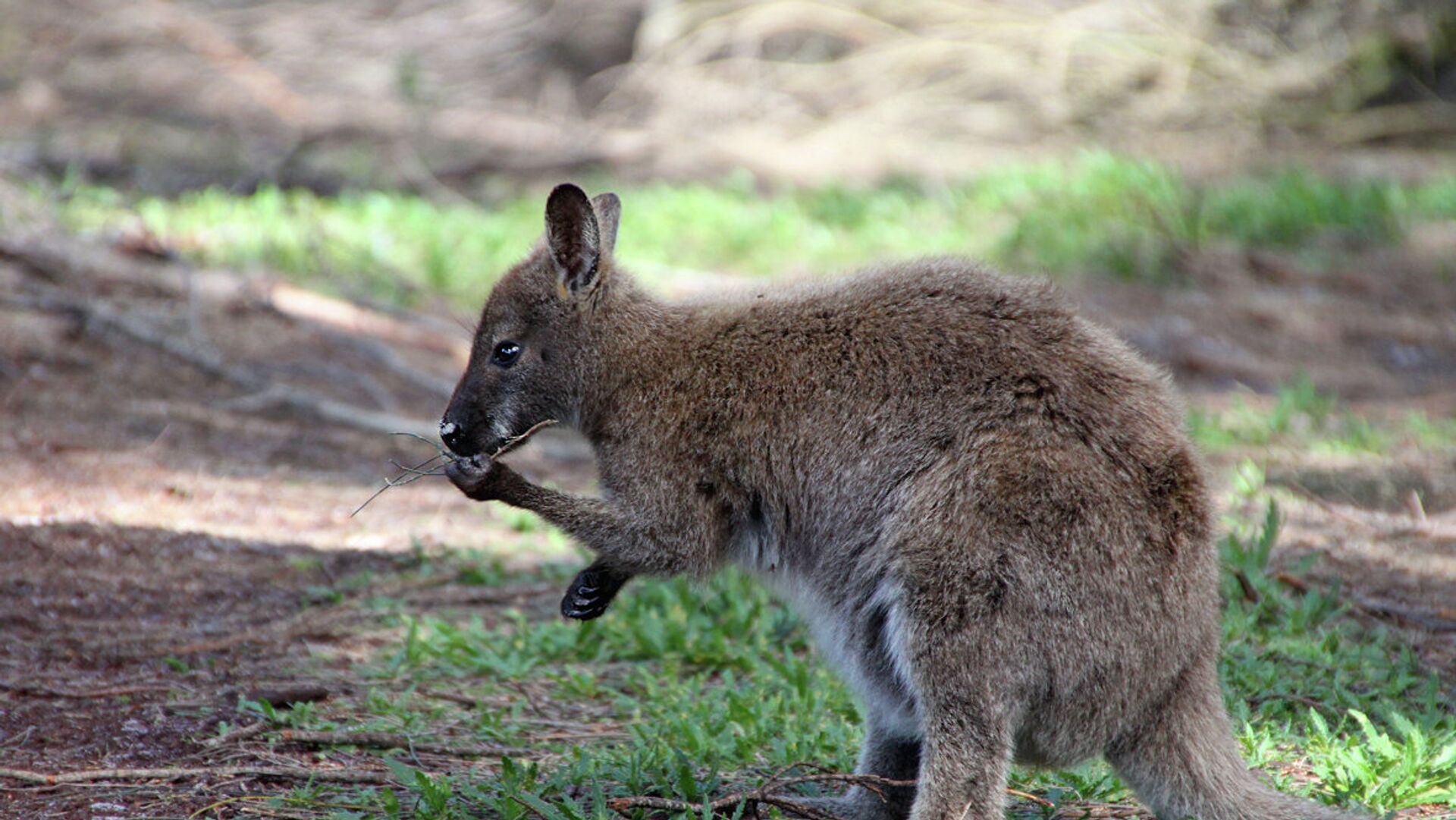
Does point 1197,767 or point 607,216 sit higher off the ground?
point 607,216

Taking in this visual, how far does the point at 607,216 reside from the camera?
171 inches

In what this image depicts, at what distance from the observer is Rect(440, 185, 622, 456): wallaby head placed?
405 cm

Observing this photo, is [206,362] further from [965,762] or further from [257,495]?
[965,762]

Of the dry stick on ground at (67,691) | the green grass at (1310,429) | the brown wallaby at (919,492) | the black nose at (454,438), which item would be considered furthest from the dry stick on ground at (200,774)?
the green grass at (1310,429)

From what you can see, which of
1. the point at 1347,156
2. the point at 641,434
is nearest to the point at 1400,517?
the point at 641,434

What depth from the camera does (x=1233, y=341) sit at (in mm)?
8695

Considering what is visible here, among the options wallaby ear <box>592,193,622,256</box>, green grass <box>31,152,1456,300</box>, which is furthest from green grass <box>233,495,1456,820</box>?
green grass <box>31,152,1456,300</box>

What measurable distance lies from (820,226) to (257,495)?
569cm

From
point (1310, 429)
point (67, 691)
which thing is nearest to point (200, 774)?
point (67, 691)

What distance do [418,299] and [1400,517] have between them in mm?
5689

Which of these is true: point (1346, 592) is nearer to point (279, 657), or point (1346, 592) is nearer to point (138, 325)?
point (279, 657)

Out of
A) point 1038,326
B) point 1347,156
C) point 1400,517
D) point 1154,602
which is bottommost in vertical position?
point 1347,156

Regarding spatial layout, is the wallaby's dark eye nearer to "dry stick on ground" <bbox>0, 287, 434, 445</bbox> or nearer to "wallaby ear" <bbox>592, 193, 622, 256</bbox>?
"wallaby ear" <bbox>592, 193, 622, 256</bbox>

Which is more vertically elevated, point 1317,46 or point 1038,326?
point 1038,326
